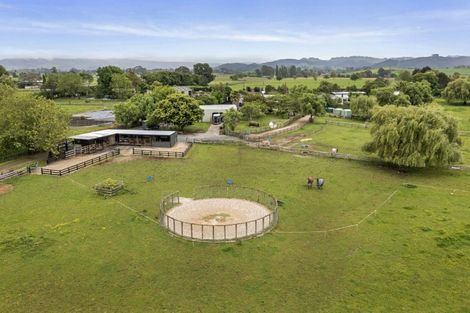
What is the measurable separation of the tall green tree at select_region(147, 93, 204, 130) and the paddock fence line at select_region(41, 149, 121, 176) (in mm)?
13151

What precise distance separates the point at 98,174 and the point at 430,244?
100 ft

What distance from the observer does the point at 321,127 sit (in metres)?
64.8

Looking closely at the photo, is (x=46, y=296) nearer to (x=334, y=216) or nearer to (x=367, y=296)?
(x=367, y=296)

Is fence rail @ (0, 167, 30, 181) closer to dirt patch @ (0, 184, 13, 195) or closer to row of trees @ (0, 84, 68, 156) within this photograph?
dirt patch @ (0, 184, 13, 195)

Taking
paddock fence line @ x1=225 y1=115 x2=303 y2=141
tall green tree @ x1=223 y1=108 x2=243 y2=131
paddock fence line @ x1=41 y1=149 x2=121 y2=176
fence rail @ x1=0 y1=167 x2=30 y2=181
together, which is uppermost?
tall green tree @ x1=223 y1=108 x2=243 y2=131

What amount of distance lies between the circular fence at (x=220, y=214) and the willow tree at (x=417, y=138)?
16.2 metres

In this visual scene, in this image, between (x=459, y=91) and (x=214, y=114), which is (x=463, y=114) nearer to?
(x=459, y=91)

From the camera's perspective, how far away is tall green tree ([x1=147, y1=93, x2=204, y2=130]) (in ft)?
184

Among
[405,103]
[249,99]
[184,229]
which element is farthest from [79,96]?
[184,229]

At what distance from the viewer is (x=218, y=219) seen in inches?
983

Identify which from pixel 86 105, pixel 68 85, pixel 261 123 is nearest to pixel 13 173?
pixel 261 123

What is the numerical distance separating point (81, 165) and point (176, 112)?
2098 cm

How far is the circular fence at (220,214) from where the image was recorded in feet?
74.5

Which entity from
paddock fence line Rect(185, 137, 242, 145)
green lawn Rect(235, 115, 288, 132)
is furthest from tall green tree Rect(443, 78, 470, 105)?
paddock fence line Rect(185, 137, 242, 145)
